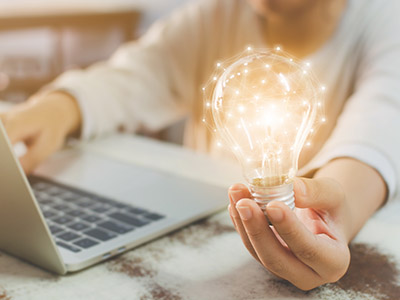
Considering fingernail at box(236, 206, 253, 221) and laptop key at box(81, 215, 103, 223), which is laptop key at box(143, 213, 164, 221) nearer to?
laptop key at box(81, 215, 103, 223)

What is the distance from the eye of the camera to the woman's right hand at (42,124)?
0.66 meters

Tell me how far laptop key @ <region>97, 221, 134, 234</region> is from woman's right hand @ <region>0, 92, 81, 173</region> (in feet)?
0.75

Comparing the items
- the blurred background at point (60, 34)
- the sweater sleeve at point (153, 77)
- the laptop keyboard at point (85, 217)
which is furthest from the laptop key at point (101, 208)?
the blurred background at point (60, 34)

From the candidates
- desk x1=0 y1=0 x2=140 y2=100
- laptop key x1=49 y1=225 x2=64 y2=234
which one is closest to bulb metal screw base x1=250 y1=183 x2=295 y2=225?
laptop key x1=49 y1=225 x2=64 y2=234

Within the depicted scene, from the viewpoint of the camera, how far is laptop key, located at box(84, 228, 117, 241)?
44 cm

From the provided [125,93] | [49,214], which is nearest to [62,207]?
[49,214]

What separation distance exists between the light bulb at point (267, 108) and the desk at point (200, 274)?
9cm

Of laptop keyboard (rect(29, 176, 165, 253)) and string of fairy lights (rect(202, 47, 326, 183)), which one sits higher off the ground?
string of fairy lights (rect(202, 47, 326, 183))

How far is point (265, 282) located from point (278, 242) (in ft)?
0.22

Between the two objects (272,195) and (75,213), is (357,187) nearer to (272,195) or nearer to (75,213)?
(272,195)

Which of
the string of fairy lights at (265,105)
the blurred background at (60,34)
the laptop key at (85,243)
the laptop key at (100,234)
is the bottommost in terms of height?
the blurred background at (60,34)

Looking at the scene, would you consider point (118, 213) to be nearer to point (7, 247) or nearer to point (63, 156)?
point (7, 247)

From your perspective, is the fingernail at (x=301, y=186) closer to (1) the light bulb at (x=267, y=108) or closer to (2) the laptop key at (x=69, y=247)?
(1) the light bulb at (x=267, y=108)

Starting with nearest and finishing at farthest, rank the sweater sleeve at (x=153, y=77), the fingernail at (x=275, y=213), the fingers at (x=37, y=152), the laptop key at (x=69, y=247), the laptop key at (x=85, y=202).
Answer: the fingernail at (x=275, y=213) → the laptop key at (x=69, y=247) → the laptop key at (x=85, y=202) → the fingers at (x=37, y=152) → the sweater sleeve at (x=153, y=77)
